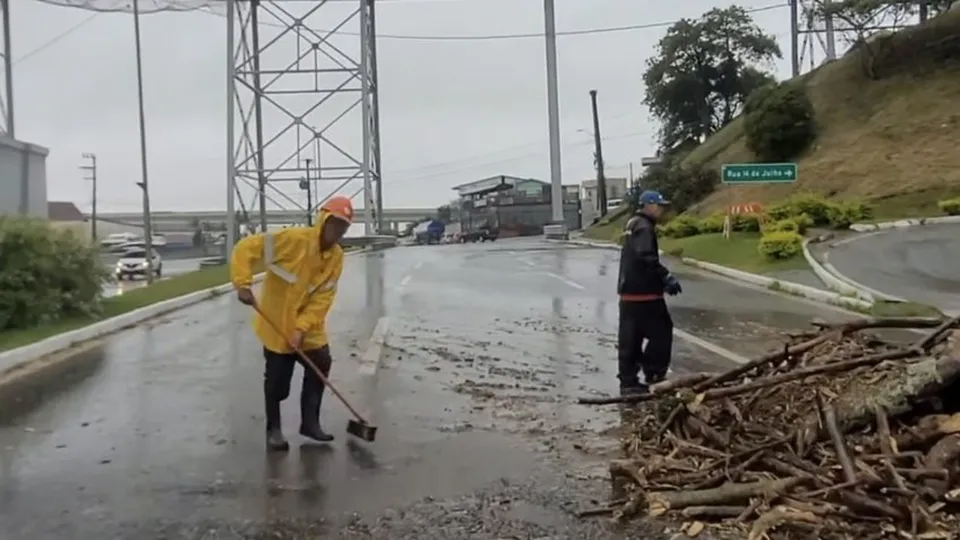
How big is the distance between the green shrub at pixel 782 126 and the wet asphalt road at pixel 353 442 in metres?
30.7

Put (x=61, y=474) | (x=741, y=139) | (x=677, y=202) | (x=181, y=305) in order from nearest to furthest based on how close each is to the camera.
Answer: (x=61, y=474), (x=181, y=305), (x=677, y=202), (x=741, y=139)

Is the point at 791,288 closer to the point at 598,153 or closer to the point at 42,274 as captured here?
the point at 42,274

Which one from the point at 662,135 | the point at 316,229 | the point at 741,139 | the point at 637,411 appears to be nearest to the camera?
the point at 316,229

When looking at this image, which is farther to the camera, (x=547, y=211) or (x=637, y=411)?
(x=547, y=211)

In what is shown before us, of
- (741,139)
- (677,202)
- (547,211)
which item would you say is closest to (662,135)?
(547,211)

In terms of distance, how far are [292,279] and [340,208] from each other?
54 centimetres

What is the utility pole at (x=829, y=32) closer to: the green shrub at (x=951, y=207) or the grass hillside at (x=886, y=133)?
the grass hillside at (x=886, y=133)

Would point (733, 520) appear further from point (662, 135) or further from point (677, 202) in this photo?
point (662, 135)

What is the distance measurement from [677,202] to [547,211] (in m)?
26.3

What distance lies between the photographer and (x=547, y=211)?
71.6 m

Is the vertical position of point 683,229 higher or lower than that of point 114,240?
lower

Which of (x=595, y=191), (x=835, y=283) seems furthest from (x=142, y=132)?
(x=595, y=191)

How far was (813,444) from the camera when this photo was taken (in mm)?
5762

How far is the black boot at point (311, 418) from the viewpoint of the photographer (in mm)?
7375
